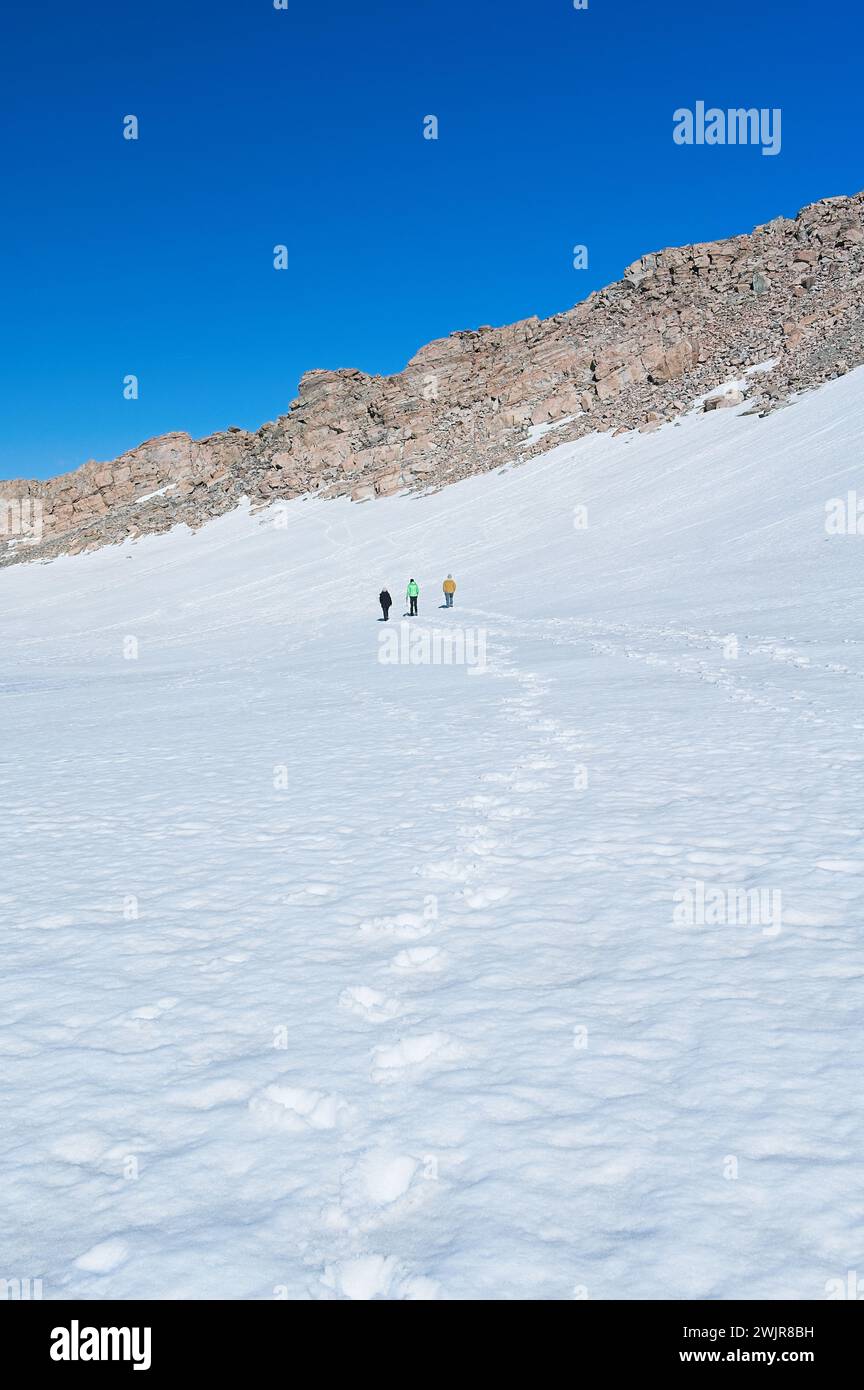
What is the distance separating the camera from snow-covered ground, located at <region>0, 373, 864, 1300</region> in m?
2.86

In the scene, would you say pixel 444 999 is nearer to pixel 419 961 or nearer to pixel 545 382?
pixel 419 961

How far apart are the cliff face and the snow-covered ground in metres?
50.0

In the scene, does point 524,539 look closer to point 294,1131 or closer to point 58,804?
point 58,804

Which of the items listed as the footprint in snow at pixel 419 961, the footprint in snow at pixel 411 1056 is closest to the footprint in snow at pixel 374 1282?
the footprint in snow at pixel 411 1056

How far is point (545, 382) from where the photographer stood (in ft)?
273

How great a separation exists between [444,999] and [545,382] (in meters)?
85.1

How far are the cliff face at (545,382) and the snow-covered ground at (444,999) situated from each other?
5004 centimetres

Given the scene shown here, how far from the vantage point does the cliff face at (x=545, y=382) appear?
64.1 meters

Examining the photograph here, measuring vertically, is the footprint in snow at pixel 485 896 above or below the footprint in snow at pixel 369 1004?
above

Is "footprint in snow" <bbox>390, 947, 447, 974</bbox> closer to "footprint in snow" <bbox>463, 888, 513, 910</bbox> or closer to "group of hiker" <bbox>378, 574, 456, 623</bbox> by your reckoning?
"footprint in snow" <bbox>463, 888, 513, 910</bbox>

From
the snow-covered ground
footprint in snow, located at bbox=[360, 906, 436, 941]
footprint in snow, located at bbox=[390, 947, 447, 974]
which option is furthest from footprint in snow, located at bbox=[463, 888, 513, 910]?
footprint in snow, located at bbox=[390, 947, 447, 974]

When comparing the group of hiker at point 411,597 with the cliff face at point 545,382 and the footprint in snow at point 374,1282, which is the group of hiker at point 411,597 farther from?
the cliff face at point 545,382

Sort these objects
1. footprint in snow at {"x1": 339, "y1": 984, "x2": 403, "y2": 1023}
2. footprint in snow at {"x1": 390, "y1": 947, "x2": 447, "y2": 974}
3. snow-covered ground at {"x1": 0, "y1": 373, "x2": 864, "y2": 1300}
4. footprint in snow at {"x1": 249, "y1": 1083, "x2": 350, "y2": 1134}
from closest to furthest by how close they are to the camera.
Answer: snow-covered ground at {"x1": 0, "y1": 373, "x2": 864, "y2": 1300} → footprint in snow at {"x1": 249, "y1": 1083, "x2": 350, "y2": 1134} → footprint in snow at {"x1": 339, "y1": 984, "x2": 403, "y2": 1023} → footprint in snow at {"x1": 390, "y1": 947, "x2": 447, "y2": 974}
